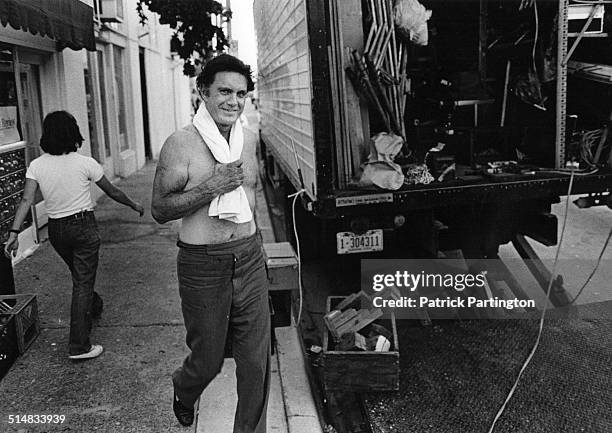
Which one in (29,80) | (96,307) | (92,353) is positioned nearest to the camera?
(92,353)

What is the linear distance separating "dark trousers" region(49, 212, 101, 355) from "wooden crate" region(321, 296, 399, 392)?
5.67 feet

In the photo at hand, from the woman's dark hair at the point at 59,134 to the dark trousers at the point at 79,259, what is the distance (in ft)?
1.54

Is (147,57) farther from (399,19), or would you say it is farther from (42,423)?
(42,423)

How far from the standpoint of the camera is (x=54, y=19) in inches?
251

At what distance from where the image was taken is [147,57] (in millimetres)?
17578

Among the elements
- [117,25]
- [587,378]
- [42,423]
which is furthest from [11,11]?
[117,25]

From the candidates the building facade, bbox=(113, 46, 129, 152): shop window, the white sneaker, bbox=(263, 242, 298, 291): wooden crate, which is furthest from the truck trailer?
bbox=(113, 46, 129, 152): shop window

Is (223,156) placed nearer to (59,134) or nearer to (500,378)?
(59,134)

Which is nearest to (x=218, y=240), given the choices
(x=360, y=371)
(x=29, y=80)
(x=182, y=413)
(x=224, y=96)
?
(x=224, y=96)

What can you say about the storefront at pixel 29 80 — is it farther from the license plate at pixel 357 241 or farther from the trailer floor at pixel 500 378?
the trailer floor at pixel 500 378

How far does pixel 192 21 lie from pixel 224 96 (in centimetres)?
754

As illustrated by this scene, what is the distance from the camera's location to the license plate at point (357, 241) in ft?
15.0

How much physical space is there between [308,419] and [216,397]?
0.60 metres

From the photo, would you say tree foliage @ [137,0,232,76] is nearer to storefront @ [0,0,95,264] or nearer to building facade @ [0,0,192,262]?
building facade @ [0,0,192,262]
